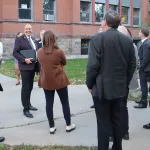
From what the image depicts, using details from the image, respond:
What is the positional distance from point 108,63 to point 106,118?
73 centimetres

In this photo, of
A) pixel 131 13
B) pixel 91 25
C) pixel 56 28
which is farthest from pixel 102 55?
pixel 131 13

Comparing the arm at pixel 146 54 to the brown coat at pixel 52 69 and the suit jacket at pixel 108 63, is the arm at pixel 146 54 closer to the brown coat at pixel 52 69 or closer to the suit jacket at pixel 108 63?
the brown coat at pixel 52 69

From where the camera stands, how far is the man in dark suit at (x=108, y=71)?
4078 millimetres

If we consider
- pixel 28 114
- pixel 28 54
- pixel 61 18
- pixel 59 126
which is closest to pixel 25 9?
pixel 61 18

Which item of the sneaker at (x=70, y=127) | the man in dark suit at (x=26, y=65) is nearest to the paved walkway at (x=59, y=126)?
the sneaker at (x=70, y=127)

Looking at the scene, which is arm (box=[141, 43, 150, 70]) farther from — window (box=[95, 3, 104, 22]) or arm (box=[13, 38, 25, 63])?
window (box=[95, 3, 104, 22])

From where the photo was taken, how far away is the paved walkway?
17.4 ft

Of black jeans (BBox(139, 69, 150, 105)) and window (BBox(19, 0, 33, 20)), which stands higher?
window (BBox(19, 0, 33, 20))

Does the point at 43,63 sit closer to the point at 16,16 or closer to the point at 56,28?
the point at 16,16

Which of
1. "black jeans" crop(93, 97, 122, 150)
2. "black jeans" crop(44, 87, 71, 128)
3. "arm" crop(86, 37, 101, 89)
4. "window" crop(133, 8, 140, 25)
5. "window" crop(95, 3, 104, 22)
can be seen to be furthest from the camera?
"window" crop(133, 8, 140, 25)

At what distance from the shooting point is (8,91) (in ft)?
33.0

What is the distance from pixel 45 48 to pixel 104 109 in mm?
1654

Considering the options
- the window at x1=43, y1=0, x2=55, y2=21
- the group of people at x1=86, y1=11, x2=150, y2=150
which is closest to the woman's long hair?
the group of people at x1=86, y1=11, x2=150, y2=150

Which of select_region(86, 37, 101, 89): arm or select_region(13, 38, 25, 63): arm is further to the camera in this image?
select_region(13, 38, 25, 63): arm
